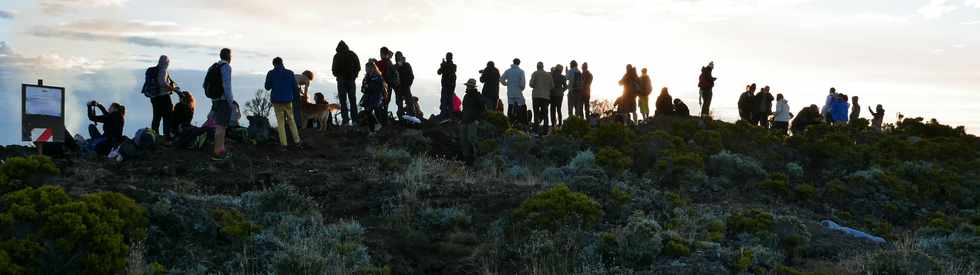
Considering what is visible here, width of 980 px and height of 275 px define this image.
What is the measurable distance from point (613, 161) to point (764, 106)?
33.1ft

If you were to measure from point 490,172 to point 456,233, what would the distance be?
557cm

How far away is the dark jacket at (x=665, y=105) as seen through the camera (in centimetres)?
2458

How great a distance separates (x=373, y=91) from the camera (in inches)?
Answer: 750

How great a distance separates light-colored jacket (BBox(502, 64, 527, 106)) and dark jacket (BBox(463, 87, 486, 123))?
3579 millimetres

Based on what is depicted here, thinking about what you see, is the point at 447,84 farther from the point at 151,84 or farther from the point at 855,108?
the point at 855,108

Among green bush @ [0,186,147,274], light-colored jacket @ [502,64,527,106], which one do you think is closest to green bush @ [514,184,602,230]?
green bush @ [0,186,147,274]

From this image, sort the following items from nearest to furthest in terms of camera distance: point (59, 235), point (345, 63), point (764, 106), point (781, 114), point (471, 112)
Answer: point (59, 235) → point (471, 112) → point (345, 63) → point (781, 114) → point (764, 106)

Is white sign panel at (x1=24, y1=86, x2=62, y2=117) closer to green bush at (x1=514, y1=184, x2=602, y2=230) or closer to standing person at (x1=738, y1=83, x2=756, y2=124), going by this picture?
green bush at (x1=514, y1=184, x2=602, y2=230)

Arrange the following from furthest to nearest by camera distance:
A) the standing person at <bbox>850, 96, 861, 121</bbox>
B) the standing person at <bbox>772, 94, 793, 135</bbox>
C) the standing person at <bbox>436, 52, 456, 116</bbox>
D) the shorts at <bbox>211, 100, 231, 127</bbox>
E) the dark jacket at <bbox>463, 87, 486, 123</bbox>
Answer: the standing person at <bbox>850, 96, 861, 121</bbox> < the standing person at <bbox>772, 94, 793, 135</bbox> < the standing person at <bbox>436, 52, 456, 116</bbox> < the dark jacket at <bbox>463, 87, 486, 123</bbox> < the shorts at <bbox>211, 100, 231, 127</bbox>

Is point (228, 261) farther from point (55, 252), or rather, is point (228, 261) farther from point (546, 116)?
point (546, 116)

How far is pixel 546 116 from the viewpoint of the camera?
22.5 meters

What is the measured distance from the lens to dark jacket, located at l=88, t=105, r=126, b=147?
15.5m

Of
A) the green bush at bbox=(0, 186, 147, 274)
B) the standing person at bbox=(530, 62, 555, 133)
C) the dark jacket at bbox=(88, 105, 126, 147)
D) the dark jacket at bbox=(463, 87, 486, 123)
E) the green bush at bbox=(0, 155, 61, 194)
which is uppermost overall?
the standing person at bbox=(530, 62, 555, 133)

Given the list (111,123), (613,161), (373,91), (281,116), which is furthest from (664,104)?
(111,123)
